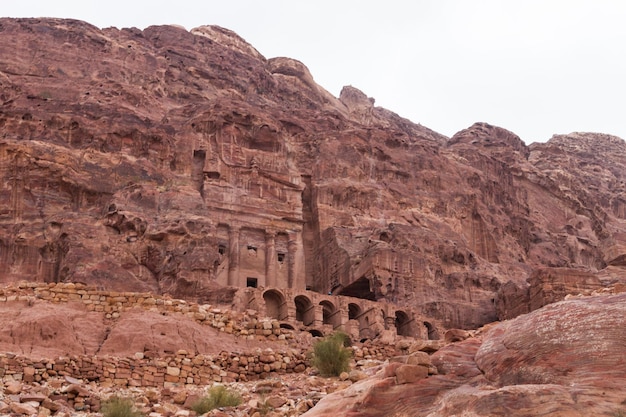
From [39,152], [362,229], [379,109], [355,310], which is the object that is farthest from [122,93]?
[379,109]

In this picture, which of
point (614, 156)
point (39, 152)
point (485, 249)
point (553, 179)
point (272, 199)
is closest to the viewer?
point (39, 152)

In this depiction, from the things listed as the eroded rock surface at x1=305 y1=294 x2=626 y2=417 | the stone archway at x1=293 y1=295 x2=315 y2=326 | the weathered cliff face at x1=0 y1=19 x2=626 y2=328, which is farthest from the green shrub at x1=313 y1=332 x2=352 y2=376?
the stone archway at x1=293 y1=295 x2=315 y2=326

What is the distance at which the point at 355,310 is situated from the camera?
169 ft

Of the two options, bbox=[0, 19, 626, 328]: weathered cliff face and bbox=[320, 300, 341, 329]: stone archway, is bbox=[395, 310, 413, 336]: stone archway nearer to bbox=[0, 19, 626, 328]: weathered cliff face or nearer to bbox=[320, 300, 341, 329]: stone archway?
bbox=[0, 19, 626, 328]: weathered cliff face

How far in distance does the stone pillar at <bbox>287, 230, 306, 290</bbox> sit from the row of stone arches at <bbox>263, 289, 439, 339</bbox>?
7.74m

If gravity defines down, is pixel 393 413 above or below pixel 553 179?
below

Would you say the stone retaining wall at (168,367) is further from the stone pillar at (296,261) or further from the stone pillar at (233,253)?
the stone pillar at (296,261)

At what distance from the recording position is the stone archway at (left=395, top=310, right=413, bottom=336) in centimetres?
5116

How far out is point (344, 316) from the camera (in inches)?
1955

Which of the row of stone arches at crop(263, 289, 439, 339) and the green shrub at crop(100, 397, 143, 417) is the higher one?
the row of stone arches at crop(263, 289, 439, 339)

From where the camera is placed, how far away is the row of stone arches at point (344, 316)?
47.9 m

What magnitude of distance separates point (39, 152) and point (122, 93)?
13.1m

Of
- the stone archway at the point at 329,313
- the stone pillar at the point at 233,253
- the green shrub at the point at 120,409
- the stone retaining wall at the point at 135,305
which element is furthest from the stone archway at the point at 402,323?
the green shrub at the point at 120,409

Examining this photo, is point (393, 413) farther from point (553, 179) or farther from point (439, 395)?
point (553, 179)
